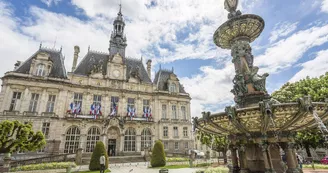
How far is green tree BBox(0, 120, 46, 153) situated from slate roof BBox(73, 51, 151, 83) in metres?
15.1

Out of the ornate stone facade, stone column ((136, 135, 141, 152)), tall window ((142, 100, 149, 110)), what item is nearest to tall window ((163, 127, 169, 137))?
the ornate stone facade

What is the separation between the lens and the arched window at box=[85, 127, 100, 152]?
79.0 feet

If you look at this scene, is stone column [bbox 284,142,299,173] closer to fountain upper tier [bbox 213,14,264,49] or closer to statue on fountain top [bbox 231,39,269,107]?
statue on fountain top [bbox 231,39,269,107]

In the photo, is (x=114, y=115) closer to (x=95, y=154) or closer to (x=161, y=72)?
(x=95, y=154)

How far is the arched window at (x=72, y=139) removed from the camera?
23094 millimetres

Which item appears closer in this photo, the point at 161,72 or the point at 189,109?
the point at 189,109

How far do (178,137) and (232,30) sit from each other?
25.6 m

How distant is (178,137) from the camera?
30281mm

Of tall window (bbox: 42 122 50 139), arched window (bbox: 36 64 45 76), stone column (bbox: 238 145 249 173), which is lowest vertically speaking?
stone column (bbox: 238 145 249 173)

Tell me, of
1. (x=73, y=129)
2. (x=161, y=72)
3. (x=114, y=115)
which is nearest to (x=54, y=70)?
(x=73, y=129)

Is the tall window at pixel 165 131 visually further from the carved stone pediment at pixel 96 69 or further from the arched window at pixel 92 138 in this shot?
the carved stone pediment at pixel 96 69

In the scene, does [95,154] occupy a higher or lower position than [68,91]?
lower

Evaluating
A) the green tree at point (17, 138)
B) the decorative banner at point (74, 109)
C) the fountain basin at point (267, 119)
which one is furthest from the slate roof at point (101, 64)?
the fountain basin at point (267, 119)

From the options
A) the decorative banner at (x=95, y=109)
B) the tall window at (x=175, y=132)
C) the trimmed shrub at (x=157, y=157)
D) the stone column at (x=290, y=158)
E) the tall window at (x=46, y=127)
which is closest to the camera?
the stone column at (x=290, y=158)
